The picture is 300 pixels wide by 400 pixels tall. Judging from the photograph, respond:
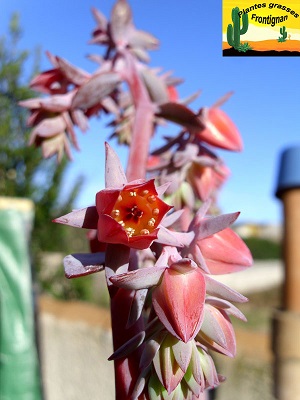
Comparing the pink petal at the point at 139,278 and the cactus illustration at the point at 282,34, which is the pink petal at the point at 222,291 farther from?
the cactus illustration at the point at 282,34

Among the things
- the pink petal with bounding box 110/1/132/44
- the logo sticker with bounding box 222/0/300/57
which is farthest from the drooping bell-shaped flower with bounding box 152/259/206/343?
the pink petal with bounding box 110/1/132/44

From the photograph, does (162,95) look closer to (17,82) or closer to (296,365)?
(296,365)

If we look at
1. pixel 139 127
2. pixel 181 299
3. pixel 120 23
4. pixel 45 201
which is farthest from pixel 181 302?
pixel 45 201

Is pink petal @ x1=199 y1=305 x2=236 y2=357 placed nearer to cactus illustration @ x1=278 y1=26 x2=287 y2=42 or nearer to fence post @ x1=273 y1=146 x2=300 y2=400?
cactus illustration @ x1=278 y1=26 x2=287 y2=42

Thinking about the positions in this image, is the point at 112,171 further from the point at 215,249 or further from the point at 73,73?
the point at 73,73

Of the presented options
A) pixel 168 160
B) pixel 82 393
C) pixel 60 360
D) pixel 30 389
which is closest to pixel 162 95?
pixel 168 160

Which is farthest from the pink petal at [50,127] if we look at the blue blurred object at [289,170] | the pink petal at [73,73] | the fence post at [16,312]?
the fence post at [16,312]
